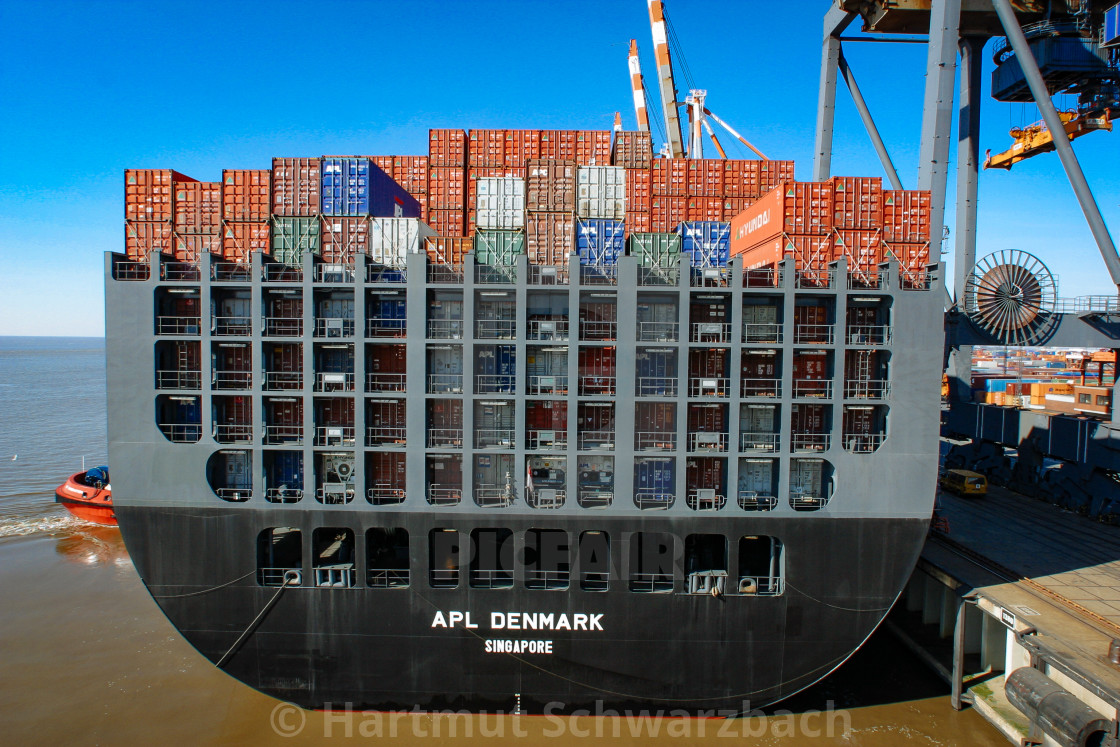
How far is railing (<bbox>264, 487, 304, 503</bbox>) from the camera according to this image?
16312 millimetres

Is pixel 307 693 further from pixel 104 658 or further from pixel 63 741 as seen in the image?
pixel 104 658

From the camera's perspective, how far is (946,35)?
73.3ft

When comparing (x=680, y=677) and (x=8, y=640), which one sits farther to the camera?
(x=8, y=640)

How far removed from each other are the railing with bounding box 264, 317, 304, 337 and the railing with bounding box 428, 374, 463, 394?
406cm

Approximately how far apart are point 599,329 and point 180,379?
12418 millimetres

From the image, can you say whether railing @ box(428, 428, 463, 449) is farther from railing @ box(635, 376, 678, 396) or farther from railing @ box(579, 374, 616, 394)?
railing @ box(635, 376, 678, 396)

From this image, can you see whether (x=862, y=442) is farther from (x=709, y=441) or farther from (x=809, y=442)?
(x=709, y=441)

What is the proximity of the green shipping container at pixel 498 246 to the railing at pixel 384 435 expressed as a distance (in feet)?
19.3

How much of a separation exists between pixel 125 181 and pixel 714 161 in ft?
63.2

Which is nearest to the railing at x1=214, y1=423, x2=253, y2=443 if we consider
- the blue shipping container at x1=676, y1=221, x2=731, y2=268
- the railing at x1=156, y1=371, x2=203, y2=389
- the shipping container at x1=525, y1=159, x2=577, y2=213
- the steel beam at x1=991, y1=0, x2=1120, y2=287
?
the railing at x1=156, y1=371, x2=203, y2=389

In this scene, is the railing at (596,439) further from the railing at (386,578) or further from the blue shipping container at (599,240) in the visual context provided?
the railing at (386,578)

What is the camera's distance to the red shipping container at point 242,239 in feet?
58.7

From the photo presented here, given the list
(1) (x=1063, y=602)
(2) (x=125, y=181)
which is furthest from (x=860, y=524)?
(2) (x=125, y=181)

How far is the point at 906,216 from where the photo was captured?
17.8m
